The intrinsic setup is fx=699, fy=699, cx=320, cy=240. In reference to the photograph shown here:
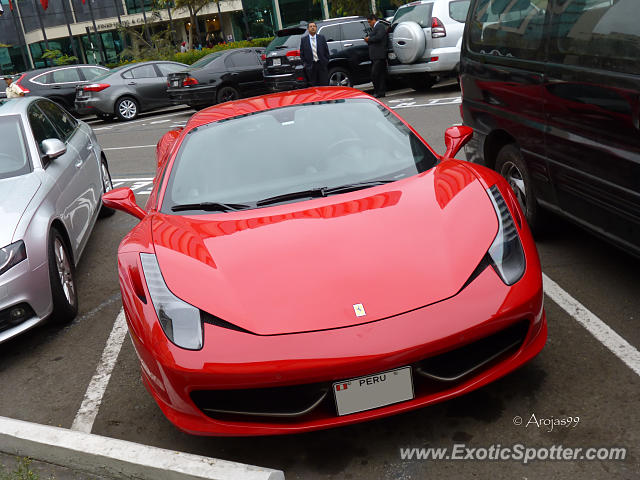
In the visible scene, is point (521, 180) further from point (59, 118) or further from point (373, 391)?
point (59, 118)

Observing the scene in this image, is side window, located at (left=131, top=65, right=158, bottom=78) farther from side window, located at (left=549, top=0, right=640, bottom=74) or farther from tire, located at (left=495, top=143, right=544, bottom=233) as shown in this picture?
side window, located at (left=549, top=0, right=640, bottom=74)

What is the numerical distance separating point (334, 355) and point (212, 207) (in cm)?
134

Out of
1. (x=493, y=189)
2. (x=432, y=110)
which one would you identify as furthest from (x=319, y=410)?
(x=432, y=110)

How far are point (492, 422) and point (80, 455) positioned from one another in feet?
5.57

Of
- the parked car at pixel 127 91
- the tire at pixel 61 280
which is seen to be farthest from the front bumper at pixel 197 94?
the tire at pixel 61 280

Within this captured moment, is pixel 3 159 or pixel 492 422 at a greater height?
pixel 3 159

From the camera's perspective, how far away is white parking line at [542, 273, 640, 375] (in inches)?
129

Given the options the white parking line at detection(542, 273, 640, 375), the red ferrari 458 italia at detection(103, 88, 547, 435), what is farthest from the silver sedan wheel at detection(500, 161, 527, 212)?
the red ferrari 458 italia at detection(103, 88, 547, 435)

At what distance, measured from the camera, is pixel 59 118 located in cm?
663

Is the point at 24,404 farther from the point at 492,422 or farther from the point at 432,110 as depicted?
the point at 432,110

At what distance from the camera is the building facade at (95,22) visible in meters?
45.5

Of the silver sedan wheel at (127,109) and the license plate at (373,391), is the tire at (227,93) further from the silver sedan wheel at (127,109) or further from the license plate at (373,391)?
the license plate at (373,391)

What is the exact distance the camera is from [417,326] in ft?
8.49

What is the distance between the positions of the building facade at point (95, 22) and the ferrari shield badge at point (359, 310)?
145 ft
